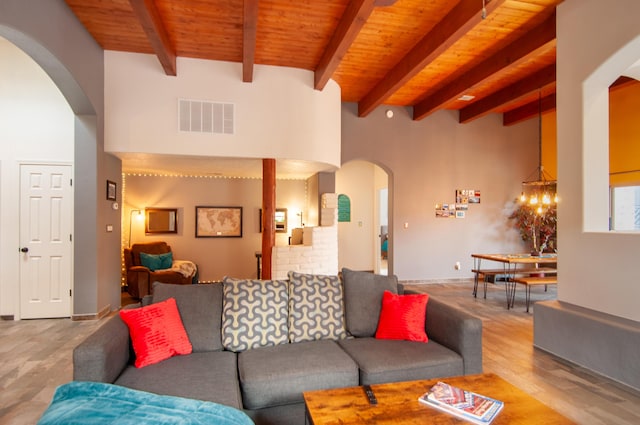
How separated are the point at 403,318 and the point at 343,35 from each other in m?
3.05

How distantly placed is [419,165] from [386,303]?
5.14 metres

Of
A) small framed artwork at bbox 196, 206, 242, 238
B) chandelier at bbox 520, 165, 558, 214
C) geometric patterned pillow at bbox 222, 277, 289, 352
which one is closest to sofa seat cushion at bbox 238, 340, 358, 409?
geometric patterned pillow at bbox 222, 277, 289, 352

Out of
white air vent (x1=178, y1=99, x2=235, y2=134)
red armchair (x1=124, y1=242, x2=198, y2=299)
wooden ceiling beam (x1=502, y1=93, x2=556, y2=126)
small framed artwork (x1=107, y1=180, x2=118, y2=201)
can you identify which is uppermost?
wooden ceiling beam (x1=502, y1=93, x2=556, y2=126)

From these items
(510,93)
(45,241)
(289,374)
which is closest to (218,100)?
(45,241)

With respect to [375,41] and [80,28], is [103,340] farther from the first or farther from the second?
[375,41]

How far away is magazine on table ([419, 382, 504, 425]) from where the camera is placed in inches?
61.9

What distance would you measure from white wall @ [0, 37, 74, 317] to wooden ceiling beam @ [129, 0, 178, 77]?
1577 mm

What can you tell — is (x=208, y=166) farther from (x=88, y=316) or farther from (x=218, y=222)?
(x=88, y=316)

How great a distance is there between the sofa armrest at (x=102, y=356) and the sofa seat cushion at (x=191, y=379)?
81 millimetres

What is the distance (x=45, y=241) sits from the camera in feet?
15.2

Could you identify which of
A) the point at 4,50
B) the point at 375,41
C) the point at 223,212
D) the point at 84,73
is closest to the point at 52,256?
the point at 84,73

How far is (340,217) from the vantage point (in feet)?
28.5

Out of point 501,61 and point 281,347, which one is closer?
point 281,347

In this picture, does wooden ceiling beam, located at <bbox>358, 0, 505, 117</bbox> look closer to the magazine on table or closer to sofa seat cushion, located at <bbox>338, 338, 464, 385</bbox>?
sofa seat cushion, located at <bbox>338, 338, 464, 385</bbox>
